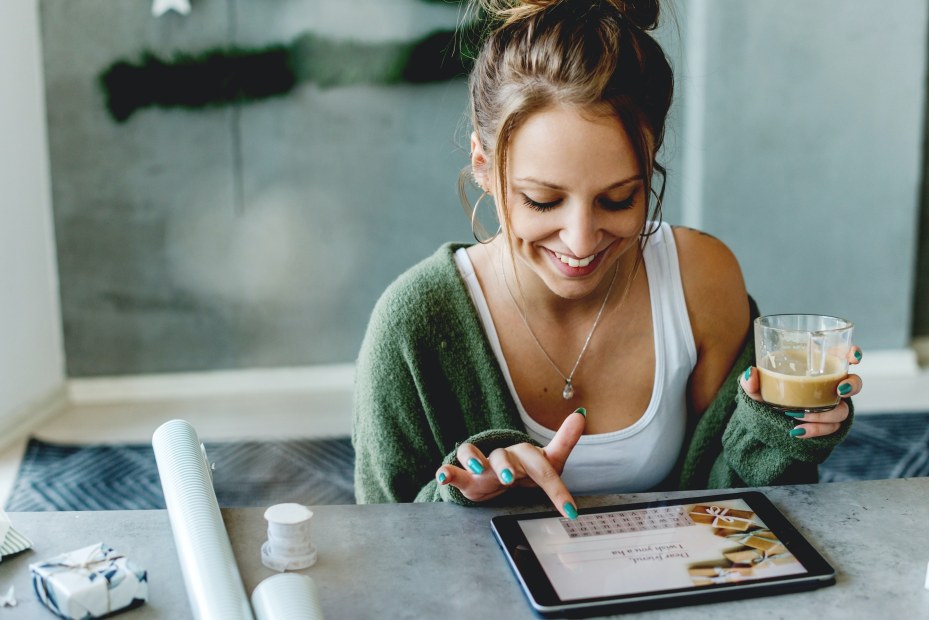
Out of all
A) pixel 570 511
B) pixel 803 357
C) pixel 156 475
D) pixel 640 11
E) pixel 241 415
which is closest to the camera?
pixel 570 511

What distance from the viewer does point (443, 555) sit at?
0.97 meters

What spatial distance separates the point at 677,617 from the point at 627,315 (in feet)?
2.38

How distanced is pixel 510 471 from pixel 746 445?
404 mm

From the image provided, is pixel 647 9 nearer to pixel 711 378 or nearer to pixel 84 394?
pixel 711 378

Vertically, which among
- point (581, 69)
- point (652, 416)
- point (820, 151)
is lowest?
point (652, 416)

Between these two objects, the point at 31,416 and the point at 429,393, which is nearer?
the point at 429,393

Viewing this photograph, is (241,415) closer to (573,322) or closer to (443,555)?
(573,322)

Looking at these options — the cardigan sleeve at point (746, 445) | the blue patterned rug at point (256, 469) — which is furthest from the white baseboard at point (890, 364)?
the cardigan sleeve at point (746, 445)

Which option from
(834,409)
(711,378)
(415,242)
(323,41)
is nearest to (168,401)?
(415,242)

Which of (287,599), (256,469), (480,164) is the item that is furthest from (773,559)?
(256,469)

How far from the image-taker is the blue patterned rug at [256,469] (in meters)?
2.73

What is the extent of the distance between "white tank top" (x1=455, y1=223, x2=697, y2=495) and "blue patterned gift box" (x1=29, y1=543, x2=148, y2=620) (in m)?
0.70

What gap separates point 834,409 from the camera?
3.85 feet

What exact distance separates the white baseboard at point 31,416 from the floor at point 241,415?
0.03 m
